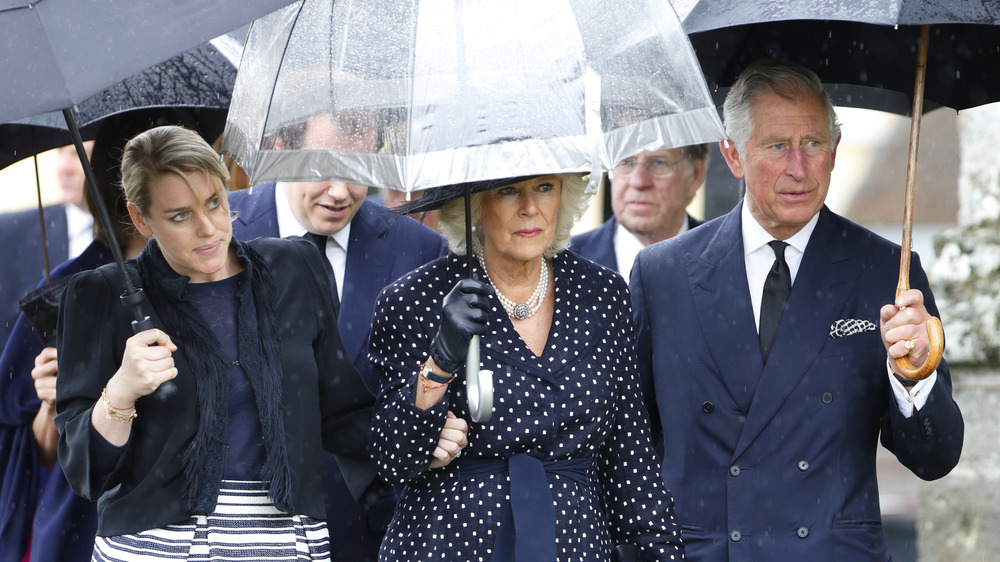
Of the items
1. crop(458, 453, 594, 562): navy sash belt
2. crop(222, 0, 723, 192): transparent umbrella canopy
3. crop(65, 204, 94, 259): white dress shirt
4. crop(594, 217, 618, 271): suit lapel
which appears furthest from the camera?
crop(65, 204, 94, 259): white dress shirt

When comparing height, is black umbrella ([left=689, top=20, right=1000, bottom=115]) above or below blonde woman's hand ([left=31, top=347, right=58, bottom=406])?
above

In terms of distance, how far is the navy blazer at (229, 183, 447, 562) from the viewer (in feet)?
14.0

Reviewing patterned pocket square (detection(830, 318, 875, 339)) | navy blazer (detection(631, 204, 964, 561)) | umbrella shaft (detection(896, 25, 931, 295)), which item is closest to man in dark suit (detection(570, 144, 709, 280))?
navy blazer (detection(631, 204, 964, 561))

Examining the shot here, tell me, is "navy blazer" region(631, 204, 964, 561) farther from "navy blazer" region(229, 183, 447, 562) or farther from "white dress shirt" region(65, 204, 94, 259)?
"white dress shirt" region(65, 204, 94, 259)

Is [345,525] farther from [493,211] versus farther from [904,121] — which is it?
[904,121]

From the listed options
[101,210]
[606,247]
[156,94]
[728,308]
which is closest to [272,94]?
[101,210]

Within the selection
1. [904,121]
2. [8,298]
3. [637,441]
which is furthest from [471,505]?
[904,121]

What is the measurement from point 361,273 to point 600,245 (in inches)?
60.2

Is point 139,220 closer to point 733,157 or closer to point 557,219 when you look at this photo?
point 557,219

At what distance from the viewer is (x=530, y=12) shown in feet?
10.4

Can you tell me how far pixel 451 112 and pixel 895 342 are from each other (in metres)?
1.29

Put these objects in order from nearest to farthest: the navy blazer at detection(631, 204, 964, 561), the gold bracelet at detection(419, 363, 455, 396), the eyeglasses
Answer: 1. the gold bracelet at detection(419, 363, 455, 396)
2. the navy blazer at detection(631, 204, 964, 561)
3. the eyeglasses

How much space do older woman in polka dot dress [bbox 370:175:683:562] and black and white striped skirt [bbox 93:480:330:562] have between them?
24 centimetres

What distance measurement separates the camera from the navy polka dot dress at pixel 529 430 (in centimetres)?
343
